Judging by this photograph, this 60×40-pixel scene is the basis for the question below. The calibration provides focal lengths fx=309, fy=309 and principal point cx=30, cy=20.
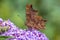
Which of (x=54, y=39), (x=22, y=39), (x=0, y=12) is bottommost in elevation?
(x=54, y=39)

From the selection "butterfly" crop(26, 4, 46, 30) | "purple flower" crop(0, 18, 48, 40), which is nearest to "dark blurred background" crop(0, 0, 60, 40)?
"butterfly" crop(26, 4, 46, 30)

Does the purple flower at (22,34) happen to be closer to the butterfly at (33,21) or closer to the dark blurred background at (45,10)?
the butterfly at (33,21)

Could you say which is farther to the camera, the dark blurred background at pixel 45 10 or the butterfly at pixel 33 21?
the dark blurred background at pixel 45 10

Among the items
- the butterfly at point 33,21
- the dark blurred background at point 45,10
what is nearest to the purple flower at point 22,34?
the butterfly at point 33,21

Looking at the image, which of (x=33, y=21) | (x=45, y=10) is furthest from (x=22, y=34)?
(x=45, y=10)

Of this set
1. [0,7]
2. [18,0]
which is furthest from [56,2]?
[0,7]

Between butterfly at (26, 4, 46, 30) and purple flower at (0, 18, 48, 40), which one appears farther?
butterfly at (26, 4, 46, 30)

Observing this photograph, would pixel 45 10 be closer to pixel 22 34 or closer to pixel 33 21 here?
pixel 33 21

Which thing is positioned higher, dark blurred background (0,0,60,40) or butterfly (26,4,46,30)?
butterfly (26,4,46,30)

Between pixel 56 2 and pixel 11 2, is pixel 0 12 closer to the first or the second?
pixel 11 2

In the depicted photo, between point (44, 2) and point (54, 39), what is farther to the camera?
point (44, 2)

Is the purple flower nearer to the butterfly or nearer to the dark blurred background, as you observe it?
the butterfly
